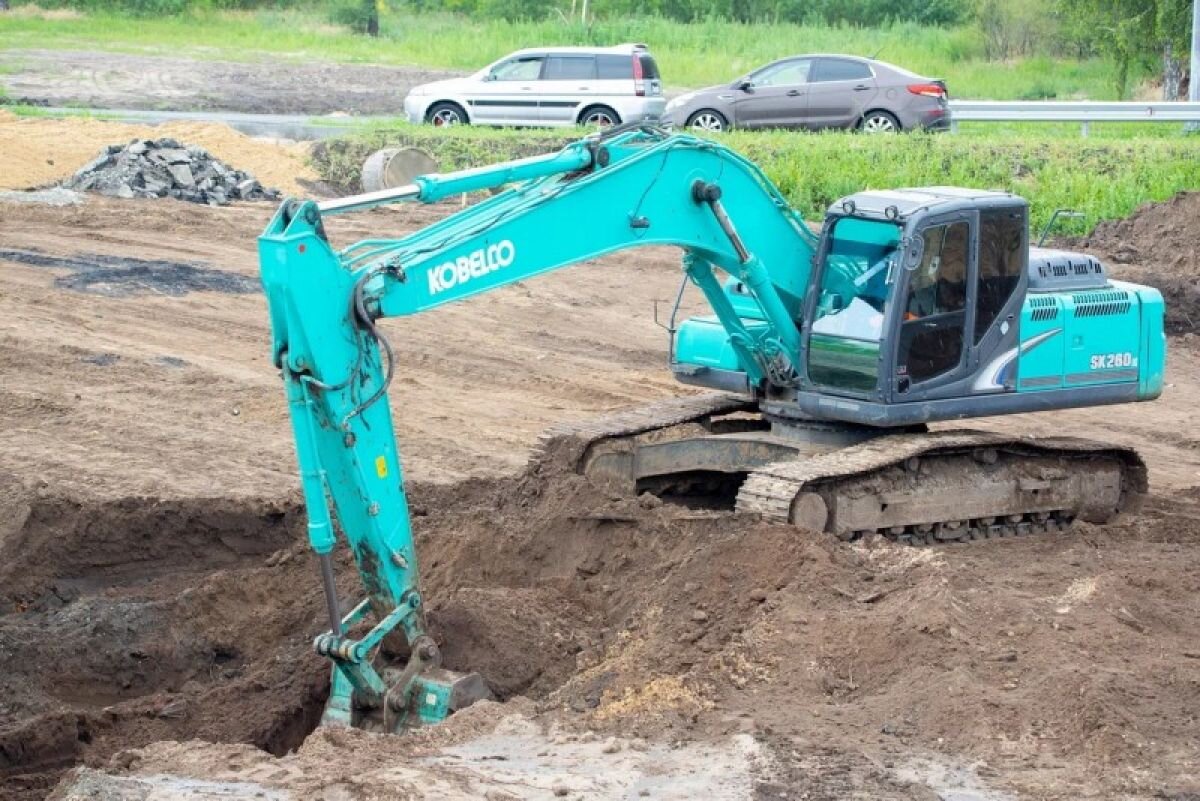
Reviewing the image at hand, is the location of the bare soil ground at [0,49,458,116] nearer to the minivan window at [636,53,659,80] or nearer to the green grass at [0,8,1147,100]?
the green grass at [0,8,1147,100]

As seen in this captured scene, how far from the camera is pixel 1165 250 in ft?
68.3

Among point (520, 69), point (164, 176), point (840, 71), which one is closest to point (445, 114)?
point (520, 69)

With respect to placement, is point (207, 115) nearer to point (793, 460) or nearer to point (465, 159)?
point (465, 159)

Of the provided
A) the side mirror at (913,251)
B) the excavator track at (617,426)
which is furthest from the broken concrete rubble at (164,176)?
the side mirror at (913,251)

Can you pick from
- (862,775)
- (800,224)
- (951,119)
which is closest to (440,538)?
(800,224)

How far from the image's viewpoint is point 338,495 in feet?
27.1

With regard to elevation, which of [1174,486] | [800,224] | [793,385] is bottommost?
[1174,486]

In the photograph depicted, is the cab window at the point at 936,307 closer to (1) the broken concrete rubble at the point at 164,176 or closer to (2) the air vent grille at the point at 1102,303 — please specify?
(2) the air vent grille at the point at 1102,303

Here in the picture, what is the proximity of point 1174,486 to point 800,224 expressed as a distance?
4780 mm

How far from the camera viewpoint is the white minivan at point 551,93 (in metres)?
29.9

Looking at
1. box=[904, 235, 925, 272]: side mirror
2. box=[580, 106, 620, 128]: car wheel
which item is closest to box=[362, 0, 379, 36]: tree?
box=[580, 106, 620, 128]: car wheel

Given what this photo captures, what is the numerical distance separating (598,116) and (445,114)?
2653 mm

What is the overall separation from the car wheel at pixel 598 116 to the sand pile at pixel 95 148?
550 cm

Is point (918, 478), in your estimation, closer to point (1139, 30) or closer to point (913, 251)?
point (913, 251)
